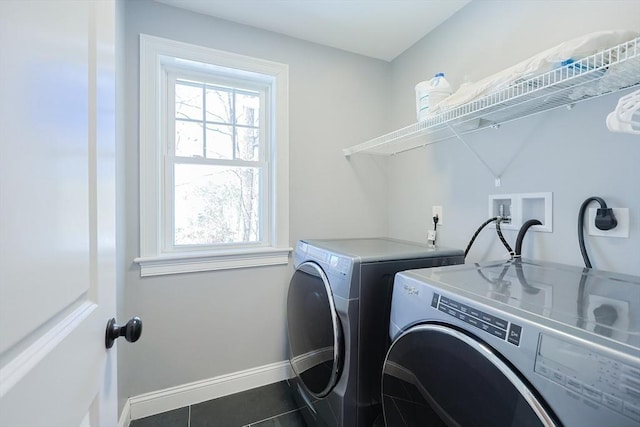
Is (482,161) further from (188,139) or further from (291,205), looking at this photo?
(188,139)

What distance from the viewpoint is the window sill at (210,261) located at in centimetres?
161

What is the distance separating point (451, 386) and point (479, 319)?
188mm

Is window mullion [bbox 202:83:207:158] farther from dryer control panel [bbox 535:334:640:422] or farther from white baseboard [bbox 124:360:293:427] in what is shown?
dryer control panel [bbox 535:334:640:422]

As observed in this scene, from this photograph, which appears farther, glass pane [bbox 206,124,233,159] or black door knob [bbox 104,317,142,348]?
glass pane [bbox 206,124,233,159]

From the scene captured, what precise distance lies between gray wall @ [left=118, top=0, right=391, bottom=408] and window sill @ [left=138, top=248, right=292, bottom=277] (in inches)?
1.9

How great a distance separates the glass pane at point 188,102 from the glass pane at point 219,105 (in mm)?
61

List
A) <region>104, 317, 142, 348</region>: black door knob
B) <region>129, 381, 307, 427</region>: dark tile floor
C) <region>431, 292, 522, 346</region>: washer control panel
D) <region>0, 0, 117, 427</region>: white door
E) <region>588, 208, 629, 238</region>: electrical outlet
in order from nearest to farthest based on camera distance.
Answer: <region>0, 0, 117, 427</region>: white door → <region>431, 292, 522, 346</region>: washer control panel → <region>104, 317, 142, 348</region>: black door knob → <region>588, 208, 629, 238</region>: electrical outlet → <region>129, 381, 307, 427</region>: dark tile floor

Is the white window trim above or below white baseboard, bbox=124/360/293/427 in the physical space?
above

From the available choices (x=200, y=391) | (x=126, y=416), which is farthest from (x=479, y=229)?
(x=126, y=416)

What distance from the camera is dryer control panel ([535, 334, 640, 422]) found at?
0.43 metres

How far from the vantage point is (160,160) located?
1655 millimetres

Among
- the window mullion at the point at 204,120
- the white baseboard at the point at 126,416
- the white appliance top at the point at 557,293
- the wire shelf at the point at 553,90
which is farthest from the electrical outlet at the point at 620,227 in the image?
the white baseboard at the point at 126,416

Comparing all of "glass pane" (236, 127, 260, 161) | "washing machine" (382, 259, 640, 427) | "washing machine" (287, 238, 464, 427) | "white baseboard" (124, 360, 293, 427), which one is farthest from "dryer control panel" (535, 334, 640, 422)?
"glass pane" (236, 127, 260, 161)

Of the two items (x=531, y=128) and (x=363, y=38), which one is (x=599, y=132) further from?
(x=363, y=38)
